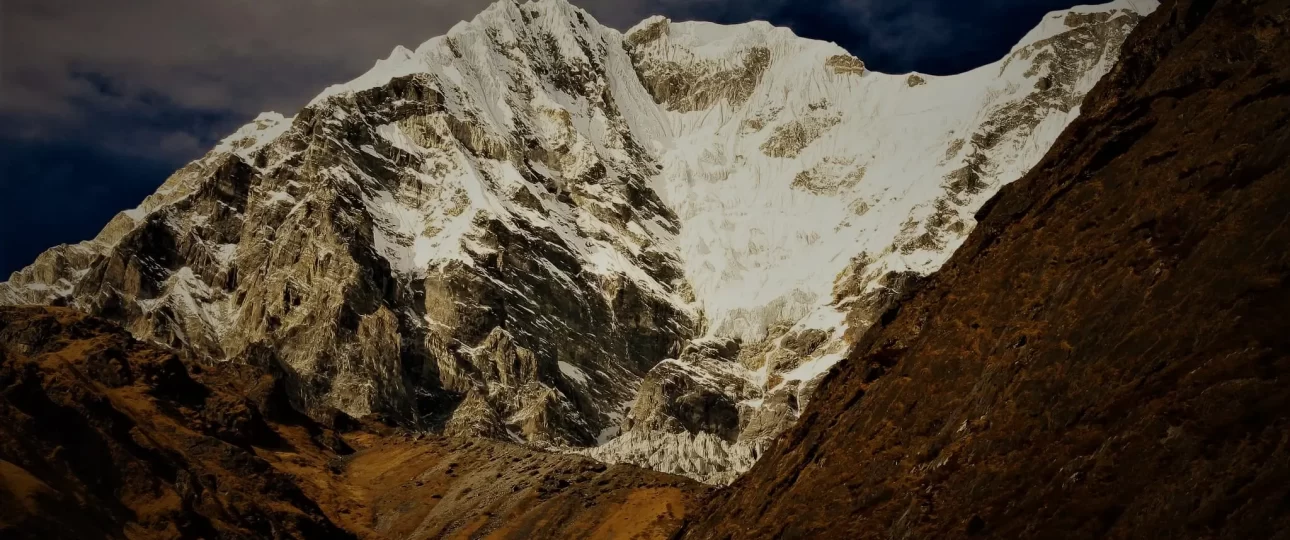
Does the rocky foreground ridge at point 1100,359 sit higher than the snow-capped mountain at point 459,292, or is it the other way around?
the snow-capped mountain at point 459,292

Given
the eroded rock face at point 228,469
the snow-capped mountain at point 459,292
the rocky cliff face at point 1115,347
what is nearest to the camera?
the rocky cliff face at point 1115,347

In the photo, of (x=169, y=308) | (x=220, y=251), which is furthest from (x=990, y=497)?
(x=220, y=251)

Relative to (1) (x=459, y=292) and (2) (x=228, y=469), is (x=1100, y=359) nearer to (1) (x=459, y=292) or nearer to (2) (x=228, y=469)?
(2) (x=228, y=469)

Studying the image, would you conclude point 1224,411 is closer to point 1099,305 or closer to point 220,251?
point 1099,305

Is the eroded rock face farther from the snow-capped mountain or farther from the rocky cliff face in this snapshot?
the snow-capped mountain

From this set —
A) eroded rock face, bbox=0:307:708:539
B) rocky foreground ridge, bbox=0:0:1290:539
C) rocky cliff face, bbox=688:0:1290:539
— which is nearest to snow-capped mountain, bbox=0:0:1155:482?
eroded rock face, bbox=0:307:708:539

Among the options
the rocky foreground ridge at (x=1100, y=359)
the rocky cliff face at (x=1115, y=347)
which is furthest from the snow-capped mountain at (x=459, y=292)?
the rocky cliff face at (x=1115, y=347)

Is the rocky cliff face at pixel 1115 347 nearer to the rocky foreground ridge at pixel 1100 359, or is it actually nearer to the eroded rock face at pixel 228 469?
the rocky foreground ridge at pixel 1100 359

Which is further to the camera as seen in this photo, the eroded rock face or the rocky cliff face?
the eroded rock face
